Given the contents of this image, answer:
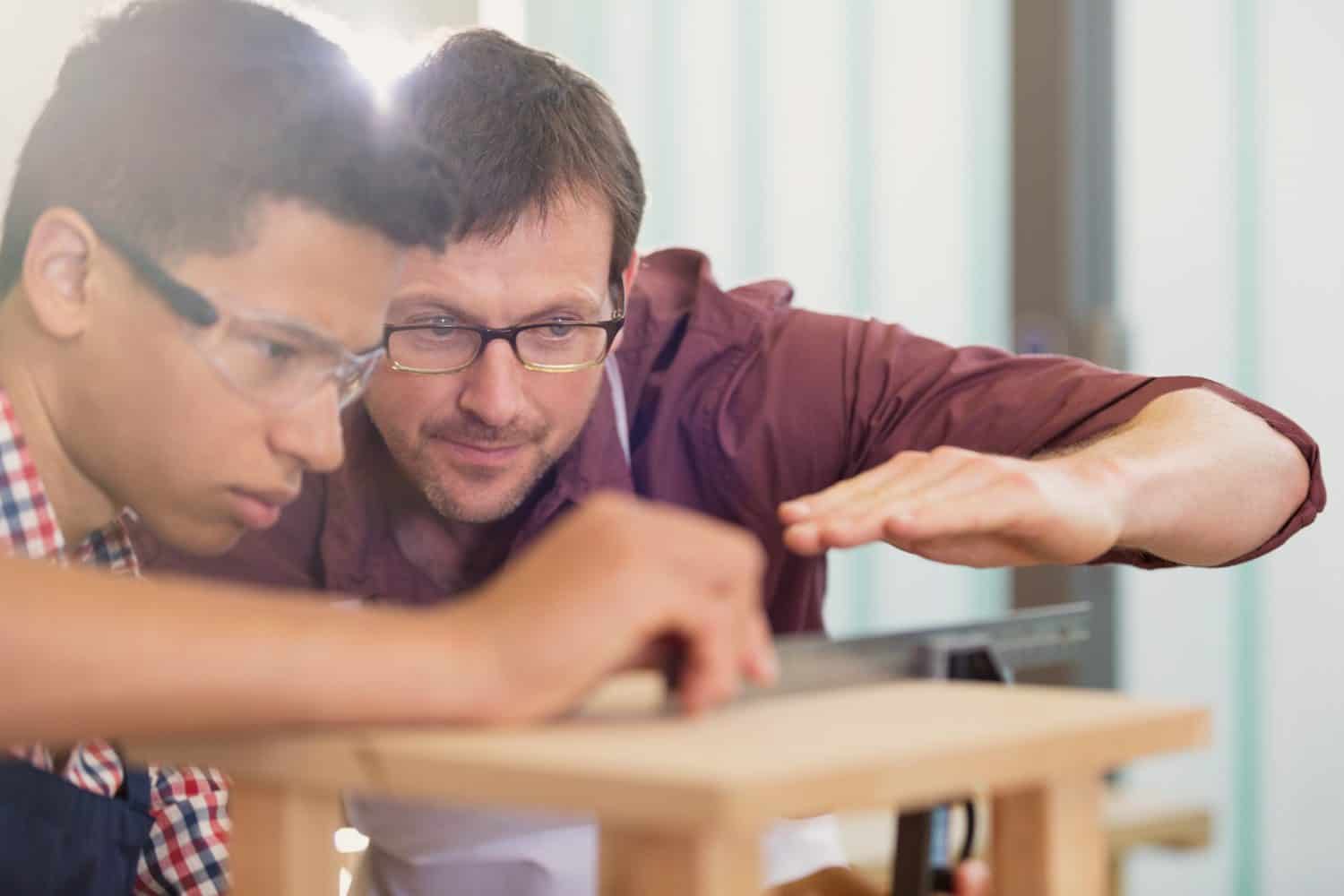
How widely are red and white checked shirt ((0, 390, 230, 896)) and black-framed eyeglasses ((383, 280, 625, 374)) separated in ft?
1.01

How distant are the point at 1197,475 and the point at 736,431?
18.0 inches

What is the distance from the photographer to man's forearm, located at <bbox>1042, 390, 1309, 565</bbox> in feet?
3.78

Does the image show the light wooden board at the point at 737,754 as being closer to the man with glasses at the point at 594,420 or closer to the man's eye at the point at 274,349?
the man's eye at the point at 274,349

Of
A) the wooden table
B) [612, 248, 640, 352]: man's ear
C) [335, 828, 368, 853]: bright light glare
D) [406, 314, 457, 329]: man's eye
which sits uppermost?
[612, 248, 640, 352]: man's ear

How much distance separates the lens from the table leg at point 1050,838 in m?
0.74

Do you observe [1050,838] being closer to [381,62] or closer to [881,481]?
[881,481]

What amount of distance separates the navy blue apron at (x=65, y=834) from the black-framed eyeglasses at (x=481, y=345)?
0.42m

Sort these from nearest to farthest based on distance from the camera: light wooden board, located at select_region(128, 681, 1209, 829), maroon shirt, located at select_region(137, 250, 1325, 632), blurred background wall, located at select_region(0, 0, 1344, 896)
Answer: light wooden board, located at select_region(128, 681, 1209, 829) < maroon shirt, located at select_region(137, 250, 1325, 632) < blurred background wall, located at select_region(0, 0, 1344, 896)

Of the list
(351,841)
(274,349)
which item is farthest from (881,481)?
(351,841)

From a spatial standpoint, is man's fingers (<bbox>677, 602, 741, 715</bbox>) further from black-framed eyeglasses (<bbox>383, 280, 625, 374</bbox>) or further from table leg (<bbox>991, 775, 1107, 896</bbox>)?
black-framed eyeglasses (<bbox>383, 280, 625, 374</bbox>)

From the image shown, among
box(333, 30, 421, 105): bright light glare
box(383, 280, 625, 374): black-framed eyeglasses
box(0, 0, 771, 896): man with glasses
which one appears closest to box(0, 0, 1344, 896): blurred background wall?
box(333, 30, 421, 105): bright light glare

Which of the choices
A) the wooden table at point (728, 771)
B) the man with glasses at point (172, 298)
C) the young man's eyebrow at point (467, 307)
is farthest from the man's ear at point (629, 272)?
the wooden table at point (728, 771)

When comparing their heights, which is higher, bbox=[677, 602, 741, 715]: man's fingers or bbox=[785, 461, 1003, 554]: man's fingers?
bbox=[785, 461, 1003, 554]: man's fingers

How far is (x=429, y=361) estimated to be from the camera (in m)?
1.38
